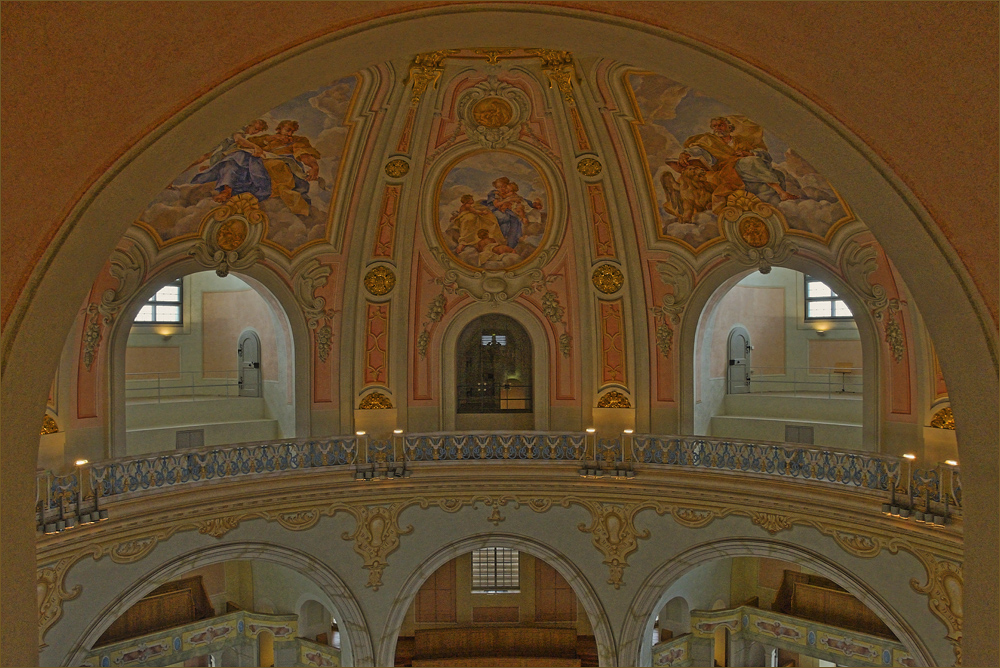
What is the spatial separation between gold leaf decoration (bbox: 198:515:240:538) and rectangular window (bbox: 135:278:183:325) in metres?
7.43

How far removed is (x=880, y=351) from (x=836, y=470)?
228 cm

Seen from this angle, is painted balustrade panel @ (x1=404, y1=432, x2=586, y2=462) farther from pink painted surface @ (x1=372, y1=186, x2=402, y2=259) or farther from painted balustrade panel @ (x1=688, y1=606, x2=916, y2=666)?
painted balustrade panel @ (x1=688, y1=606, x2=916, y2=666)

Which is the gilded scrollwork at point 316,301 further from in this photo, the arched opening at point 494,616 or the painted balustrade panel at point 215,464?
the arched opening at point 494,616

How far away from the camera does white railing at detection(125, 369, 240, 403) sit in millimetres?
17234

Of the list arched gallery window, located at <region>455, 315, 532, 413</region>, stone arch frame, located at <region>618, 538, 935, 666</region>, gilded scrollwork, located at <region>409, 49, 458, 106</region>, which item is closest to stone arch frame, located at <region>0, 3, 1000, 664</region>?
gilded scrollwork, located at <region>409, 49, 458, 106</region>

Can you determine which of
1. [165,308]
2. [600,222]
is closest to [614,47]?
[600,222]

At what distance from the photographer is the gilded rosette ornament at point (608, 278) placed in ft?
46.9

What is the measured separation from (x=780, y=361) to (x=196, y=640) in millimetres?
14445

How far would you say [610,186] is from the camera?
13641 mm

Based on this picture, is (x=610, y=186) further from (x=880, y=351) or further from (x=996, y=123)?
(x=996, y=123)

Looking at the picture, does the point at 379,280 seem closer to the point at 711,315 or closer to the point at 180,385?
the point at 711,315

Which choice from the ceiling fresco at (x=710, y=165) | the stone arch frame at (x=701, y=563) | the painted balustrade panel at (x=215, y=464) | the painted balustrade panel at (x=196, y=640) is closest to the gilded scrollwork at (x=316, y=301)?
the painted balustrade panel at (x=215, y=464)

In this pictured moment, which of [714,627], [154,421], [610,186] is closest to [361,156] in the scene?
[610,186]

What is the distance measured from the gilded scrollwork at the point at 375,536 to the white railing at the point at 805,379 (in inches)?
359
